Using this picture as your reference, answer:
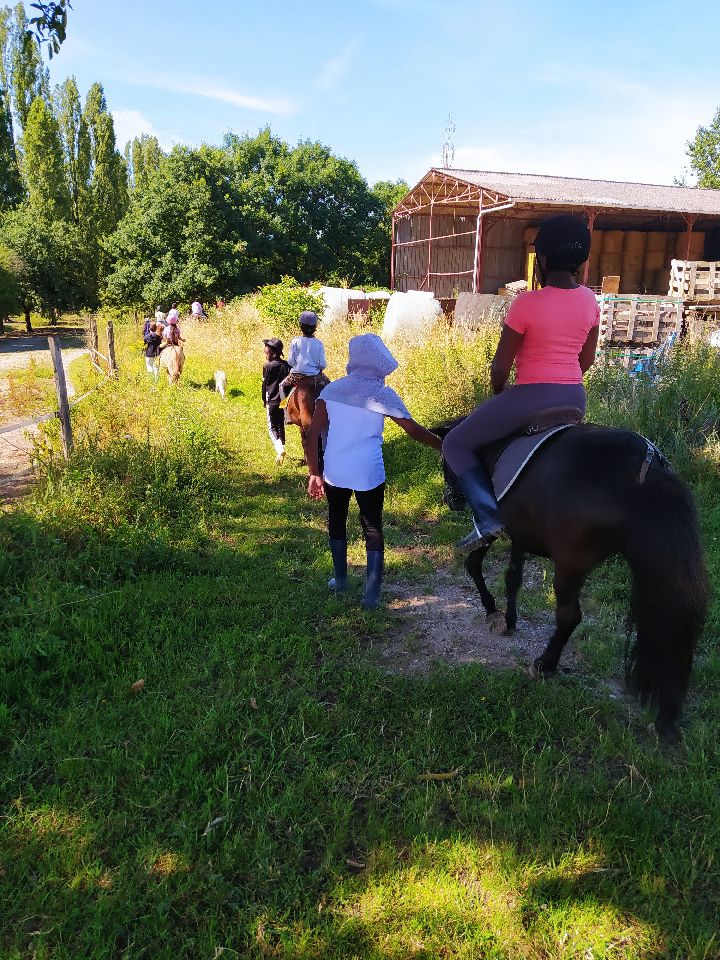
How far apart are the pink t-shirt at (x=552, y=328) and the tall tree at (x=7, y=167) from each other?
46.4 metres

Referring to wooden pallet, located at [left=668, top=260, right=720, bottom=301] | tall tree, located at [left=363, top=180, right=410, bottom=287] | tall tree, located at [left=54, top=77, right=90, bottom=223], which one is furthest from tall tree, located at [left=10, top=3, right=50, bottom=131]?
wooden pallet, located at [left=668, top=260, right=720, bottom=301]

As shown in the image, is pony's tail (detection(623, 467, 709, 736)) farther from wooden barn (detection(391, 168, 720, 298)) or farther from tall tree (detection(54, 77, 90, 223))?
tall tree (detection(54, 77, 90, 223))

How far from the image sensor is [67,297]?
39.3 m

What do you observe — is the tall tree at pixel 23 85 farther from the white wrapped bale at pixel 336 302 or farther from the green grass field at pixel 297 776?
the green grass field at pixel 297 776

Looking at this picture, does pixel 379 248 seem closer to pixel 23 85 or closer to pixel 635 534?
pixel 23 85

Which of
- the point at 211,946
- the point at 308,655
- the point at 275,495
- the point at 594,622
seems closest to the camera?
the point at 211,946

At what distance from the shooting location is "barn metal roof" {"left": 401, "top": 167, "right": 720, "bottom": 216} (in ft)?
70.7

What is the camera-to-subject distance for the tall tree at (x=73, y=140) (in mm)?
43094

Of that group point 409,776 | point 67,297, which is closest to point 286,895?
point 409,776

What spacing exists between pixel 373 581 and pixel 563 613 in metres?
1.55

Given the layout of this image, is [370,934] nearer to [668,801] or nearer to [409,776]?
[409,776]

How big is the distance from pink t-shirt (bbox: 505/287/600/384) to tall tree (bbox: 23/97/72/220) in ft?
144

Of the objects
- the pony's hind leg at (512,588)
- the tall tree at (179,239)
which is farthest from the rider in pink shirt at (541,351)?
the tall tree at (179,239)

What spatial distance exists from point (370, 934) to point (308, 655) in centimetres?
182
